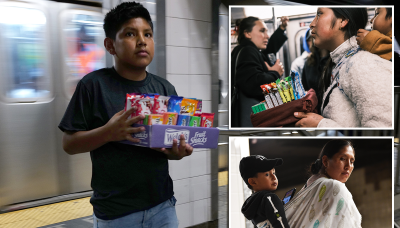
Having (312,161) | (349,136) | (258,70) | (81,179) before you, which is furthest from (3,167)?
(349,136)

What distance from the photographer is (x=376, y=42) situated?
219 cm

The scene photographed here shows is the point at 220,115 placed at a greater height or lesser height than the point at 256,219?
greater

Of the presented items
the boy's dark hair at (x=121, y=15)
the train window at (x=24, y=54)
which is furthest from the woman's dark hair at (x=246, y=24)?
the train window at (x=24, y=54)

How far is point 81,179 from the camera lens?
311 centimetres

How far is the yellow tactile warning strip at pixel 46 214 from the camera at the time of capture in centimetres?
257

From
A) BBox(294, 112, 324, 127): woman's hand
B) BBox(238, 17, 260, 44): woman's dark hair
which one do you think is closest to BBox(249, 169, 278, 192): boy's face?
BBox(294, 112, 324, 127): woman's hand

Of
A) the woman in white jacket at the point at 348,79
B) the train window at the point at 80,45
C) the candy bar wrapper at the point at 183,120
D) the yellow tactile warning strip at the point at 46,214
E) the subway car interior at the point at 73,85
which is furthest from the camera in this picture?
the train window at the point at 80,45

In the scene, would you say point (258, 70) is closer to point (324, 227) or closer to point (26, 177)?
point (324, 227)

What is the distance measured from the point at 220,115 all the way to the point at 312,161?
72 centimetres

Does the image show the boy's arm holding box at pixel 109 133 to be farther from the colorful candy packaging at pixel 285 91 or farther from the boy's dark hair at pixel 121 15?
the colorful candy packaging at pixel 285 91

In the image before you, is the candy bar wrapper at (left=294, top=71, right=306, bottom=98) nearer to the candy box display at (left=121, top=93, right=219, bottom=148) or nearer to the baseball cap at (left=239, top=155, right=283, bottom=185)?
the baseball cap at (left=239, top=155, right=283, bottom=185)

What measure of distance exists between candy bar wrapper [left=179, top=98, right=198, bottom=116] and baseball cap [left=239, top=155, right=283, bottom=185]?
1141 millimetres

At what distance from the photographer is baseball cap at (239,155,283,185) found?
2254 millimetres

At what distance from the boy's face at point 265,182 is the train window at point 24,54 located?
1.93m
